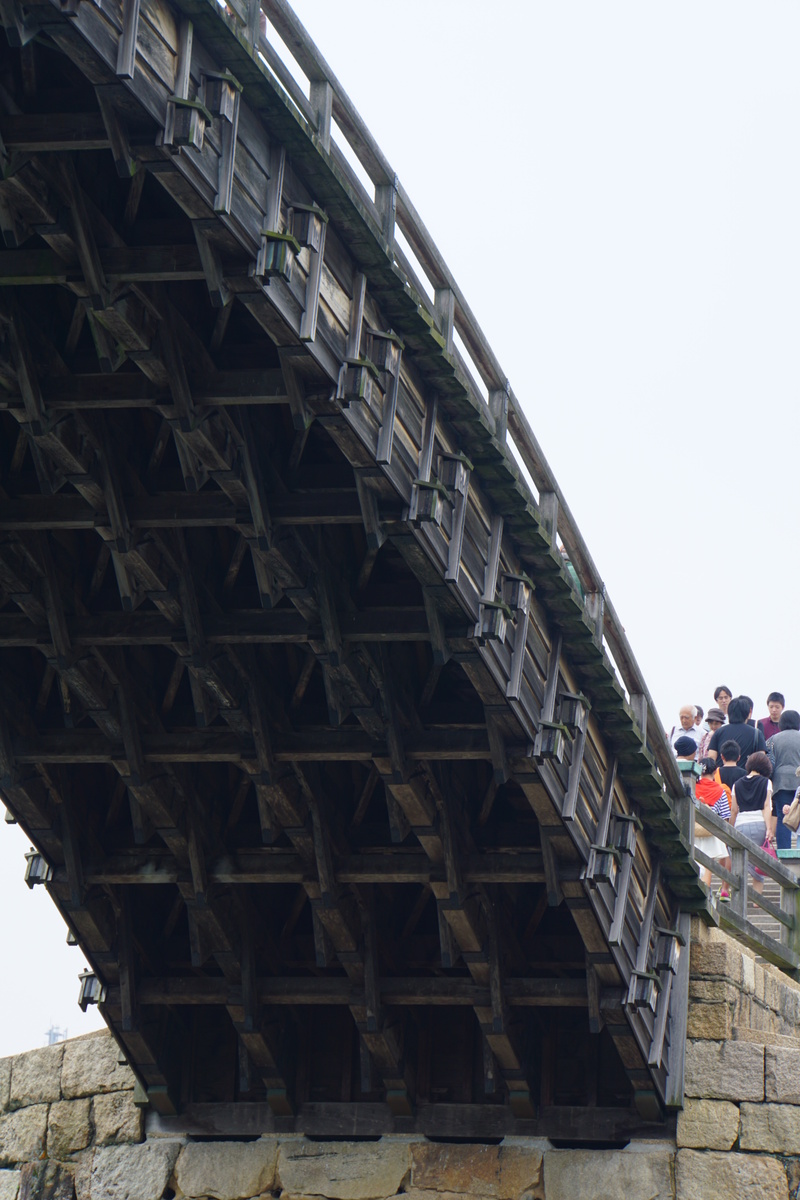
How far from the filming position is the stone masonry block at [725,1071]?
39.0 feet

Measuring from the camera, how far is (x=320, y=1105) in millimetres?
12789

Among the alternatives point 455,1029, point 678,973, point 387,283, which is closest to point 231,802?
point 455,1029

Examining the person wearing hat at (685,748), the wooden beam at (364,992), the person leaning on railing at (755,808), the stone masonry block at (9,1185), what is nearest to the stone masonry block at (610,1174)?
the wooden beam at (364,992)

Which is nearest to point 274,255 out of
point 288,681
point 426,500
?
point 426,500

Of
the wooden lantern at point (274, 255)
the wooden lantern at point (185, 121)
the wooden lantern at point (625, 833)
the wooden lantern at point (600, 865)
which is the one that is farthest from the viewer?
the wooden lantern at point (625, 833)

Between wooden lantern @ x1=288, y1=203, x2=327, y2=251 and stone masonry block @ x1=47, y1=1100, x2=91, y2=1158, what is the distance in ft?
26.9

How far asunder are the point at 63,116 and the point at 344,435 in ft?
6.84

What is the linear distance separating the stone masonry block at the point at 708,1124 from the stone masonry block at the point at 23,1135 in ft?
16.9

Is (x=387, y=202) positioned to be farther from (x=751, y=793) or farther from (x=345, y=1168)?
(x=751, y=793)

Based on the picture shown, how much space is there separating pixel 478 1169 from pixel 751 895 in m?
3.42

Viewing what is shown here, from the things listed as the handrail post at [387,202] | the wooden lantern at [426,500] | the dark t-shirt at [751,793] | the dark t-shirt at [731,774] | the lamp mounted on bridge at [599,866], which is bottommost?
the lamp mounted on bridge at [599,866]

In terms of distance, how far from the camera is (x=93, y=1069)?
531 inches

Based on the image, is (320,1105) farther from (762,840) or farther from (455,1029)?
(762,840)

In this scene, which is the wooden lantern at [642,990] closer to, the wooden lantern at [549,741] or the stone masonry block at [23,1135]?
the wooden lantern at [549,741]
